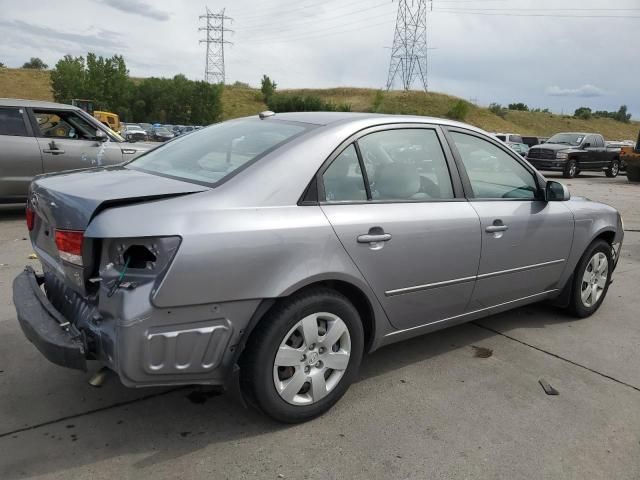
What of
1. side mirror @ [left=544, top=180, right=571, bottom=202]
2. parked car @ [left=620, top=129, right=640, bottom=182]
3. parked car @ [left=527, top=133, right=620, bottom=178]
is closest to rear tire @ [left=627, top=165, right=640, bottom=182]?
parked car @ [left=620, top=129, right=640, bottom=182]

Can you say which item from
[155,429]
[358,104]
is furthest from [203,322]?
[358,104]

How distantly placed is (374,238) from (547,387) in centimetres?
155

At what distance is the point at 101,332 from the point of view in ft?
8.09

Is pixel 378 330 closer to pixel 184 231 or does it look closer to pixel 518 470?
pixel 518 470

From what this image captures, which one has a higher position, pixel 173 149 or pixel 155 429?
pixel 173 149

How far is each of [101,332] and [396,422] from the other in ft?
5.21

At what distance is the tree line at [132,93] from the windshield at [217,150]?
6607cm

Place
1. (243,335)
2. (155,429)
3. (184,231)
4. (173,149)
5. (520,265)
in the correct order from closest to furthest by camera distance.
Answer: (184,231)
(243,335)
(155,429)
(173,149)
(520,265)

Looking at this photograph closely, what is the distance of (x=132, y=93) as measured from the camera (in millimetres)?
70938

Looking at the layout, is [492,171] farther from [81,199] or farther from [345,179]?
[81,199]

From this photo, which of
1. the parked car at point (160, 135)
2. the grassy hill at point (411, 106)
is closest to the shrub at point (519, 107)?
the grassy hill at point (411, 106)

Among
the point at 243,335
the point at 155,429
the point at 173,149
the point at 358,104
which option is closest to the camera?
the point at 243,335

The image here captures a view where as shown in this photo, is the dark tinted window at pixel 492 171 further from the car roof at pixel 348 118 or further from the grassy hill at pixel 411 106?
the grassy hill at pixel 411 106

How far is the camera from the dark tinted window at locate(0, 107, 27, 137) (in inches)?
312
